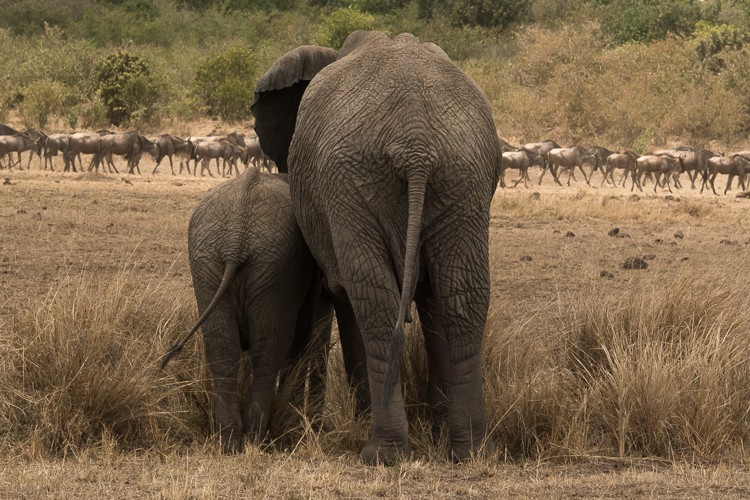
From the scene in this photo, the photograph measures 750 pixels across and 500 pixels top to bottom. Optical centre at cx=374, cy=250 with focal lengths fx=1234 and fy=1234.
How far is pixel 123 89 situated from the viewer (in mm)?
36844

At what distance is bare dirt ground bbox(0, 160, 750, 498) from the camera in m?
4.61

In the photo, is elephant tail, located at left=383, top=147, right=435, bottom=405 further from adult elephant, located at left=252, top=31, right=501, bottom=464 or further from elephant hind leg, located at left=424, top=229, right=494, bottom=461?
elephant hind leg, located at left=424, top=229, right=494, bottom=461

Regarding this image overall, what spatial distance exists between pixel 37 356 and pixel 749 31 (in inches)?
1655

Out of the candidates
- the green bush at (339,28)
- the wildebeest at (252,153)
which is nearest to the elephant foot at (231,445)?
the wildebeest at (252,153)

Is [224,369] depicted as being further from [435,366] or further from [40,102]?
[40,102]

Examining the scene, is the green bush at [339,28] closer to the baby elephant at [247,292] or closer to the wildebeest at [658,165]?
the wildebeest at [658,165]

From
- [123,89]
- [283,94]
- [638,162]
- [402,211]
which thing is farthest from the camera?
[123,89]

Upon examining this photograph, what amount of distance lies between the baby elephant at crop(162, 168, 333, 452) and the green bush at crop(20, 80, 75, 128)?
3228cm

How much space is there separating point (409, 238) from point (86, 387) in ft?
5.39

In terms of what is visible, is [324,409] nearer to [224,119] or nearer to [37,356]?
[37,356]

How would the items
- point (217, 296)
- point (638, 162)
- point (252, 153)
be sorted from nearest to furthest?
point (217, 296) < point (638, 162) < point (252, 153)

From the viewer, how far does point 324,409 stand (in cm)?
585

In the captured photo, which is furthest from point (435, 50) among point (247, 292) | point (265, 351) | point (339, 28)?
point (339, 28)

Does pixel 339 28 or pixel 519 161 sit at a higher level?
pixel 339 28
